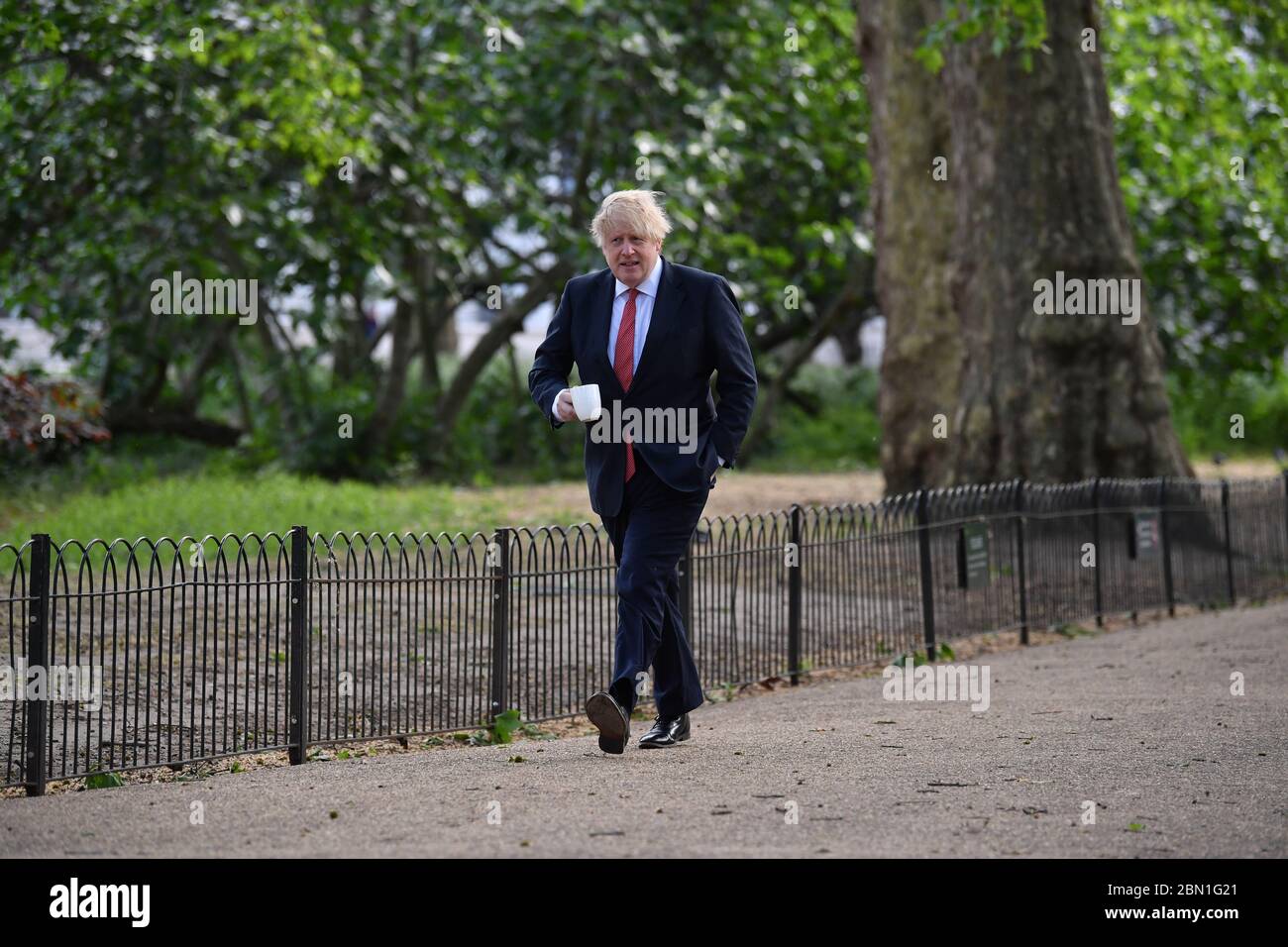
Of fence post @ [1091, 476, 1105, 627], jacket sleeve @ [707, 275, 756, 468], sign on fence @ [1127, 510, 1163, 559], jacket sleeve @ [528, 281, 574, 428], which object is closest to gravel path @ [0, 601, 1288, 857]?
jacket sleeve @ [707, 275, 756, 468]

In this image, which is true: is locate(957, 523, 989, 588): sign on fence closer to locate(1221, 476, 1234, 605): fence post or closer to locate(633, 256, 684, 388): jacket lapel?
locate(1221, 476, 1234, 605): fence post

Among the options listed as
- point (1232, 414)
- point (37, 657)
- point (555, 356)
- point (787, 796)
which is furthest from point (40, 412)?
point (1232, 414)

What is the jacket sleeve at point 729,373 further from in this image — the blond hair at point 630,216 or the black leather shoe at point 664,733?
the black leather shoe at point 664,733

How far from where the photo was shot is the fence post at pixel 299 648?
25.4ft

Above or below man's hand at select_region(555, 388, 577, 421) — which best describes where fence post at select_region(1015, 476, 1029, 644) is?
below

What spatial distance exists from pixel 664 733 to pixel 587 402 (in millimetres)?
1741

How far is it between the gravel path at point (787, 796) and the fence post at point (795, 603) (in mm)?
1685

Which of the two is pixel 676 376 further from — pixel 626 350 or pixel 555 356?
pixel 555 356

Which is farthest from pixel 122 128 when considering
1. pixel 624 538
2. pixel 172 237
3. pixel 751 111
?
pixel 624 538

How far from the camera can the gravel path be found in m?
5.55

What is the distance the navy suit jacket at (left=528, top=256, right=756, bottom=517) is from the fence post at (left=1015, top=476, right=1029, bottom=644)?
622 cm

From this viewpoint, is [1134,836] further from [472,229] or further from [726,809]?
[472,229]

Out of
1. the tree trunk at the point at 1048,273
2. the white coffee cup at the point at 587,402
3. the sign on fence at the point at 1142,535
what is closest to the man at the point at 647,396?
the white coffee cup at the point at 587,402

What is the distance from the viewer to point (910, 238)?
20047 mm
